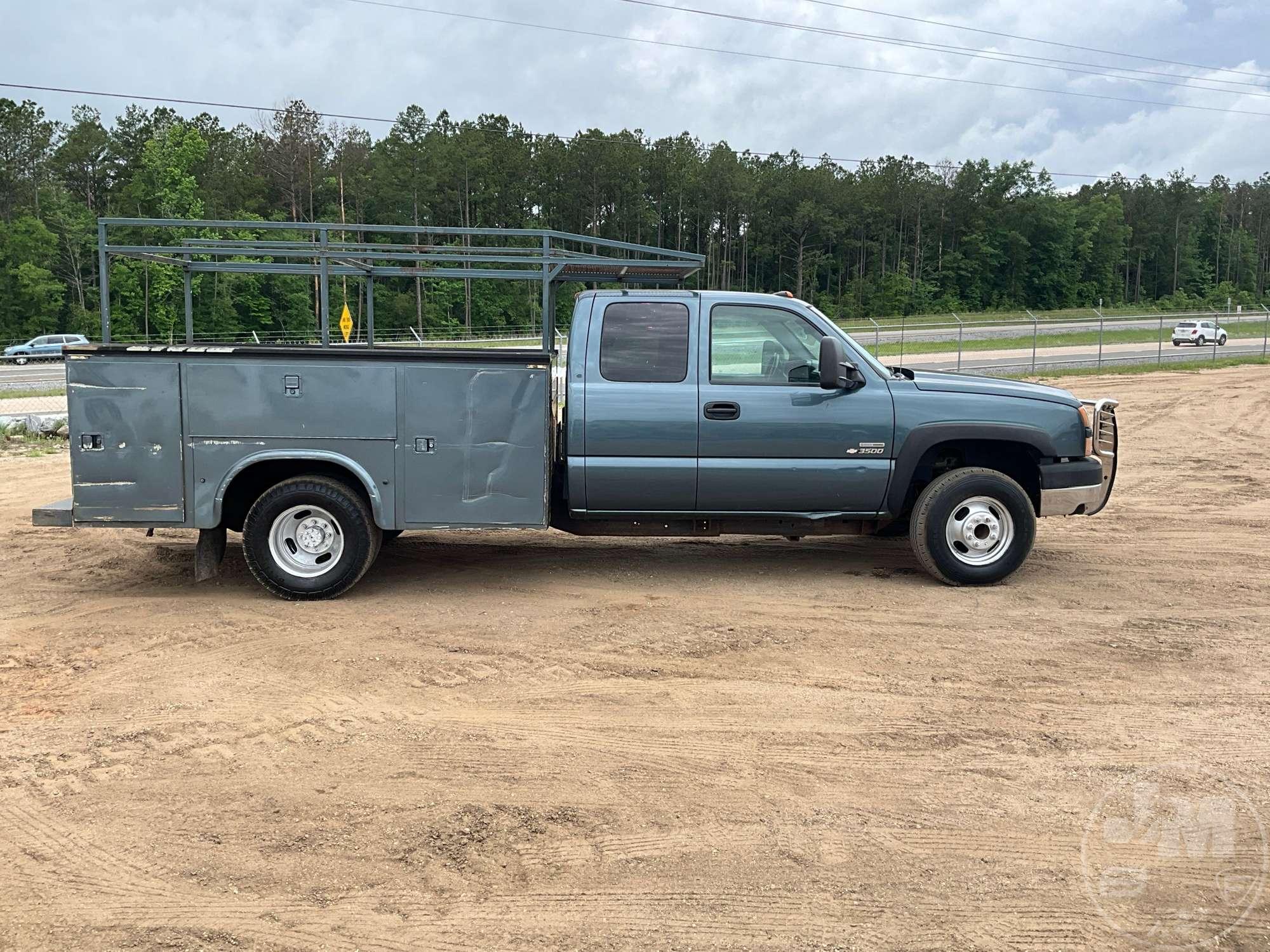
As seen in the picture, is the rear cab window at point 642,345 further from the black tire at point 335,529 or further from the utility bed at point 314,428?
the black tire at point 335,529

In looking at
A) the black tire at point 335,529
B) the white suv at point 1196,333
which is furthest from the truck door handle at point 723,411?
the white suv at point 1196,333

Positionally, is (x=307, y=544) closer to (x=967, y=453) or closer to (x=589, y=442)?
(x=589, y=442)

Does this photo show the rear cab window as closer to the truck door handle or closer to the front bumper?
the truck door handle

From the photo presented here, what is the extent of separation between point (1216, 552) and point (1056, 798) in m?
5.68

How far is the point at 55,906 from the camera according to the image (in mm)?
3488

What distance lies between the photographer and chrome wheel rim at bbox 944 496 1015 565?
7570 mm

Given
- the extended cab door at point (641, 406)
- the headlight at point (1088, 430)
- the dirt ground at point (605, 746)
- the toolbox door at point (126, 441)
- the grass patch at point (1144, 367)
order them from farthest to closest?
the grass patch at point (1144, 367), the headlight at point (1088, 430), the extended cab door at point (641, 406), the toolbox door at point (126, 441), the dirt ground at point (605, 746)

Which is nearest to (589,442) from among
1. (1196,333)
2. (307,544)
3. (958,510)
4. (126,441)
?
(307,544)

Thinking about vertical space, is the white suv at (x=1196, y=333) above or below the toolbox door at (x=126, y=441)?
above

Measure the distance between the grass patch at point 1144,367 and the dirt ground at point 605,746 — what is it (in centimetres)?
2068

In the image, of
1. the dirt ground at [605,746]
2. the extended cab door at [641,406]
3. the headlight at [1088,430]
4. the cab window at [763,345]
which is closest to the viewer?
the dirt ground at [605,746]

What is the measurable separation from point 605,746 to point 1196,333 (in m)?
48.6

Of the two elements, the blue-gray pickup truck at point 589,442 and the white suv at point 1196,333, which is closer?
the blue-gray pickup truck at point 589,442

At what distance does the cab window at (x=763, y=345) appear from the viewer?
739cm
